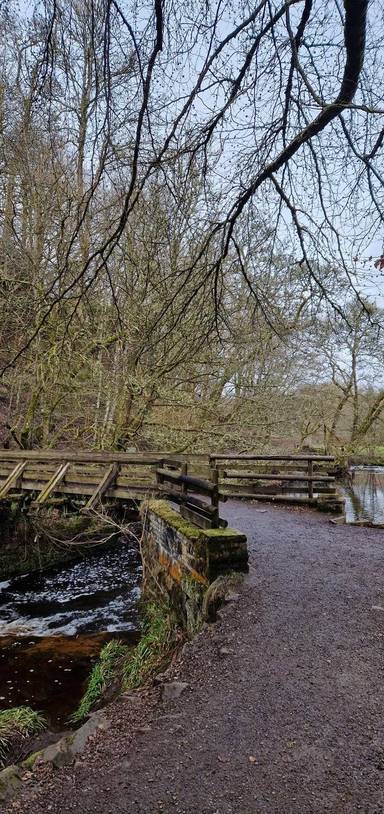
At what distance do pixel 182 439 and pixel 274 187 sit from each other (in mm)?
9132

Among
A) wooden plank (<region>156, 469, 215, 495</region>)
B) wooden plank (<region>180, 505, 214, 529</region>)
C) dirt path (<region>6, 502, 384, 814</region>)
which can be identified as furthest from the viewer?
wooden plank (<region>156, 469, 215, 495</region>)

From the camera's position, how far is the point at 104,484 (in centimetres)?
912

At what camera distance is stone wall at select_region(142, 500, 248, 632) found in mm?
5090

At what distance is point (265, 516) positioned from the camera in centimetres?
993

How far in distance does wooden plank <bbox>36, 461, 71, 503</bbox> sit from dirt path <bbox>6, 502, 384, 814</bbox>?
18.3ft

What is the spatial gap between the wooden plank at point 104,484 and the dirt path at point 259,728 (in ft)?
14.9

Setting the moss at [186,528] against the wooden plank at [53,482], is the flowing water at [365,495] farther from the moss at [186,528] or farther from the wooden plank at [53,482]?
the wooden plank at [53,482]

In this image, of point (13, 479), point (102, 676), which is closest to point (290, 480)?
point (13, 479)

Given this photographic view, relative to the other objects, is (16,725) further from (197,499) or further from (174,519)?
(197,499)

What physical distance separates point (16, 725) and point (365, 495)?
52.5 feet

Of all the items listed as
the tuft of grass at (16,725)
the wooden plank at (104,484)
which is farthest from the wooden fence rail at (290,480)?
the tuft of grass at (16,725)

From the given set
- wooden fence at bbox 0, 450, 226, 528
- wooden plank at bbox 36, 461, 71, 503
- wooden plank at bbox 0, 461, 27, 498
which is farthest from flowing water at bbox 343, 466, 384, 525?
wooden plank at bbox 0, 461, 27, 498

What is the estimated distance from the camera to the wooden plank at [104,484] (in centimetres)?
882

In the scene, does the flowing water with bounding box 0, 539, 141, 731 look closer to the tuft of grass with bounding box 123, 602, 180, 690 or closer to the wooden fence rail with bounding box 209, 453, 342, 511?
the tuft of grass with bounding box 123, 602, 180, 690
